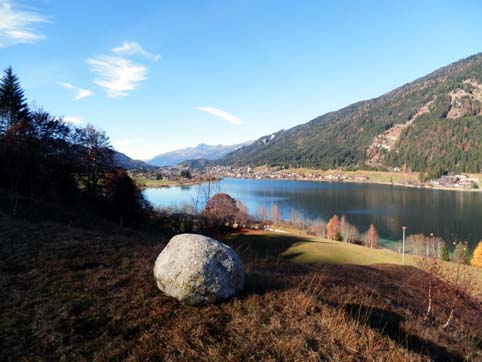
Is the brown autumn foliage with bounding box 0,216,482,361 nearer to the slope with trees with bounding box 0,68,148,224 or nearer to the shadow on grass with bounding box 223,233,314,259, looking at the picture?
the slope with trees with bounding box 0,68,148,224

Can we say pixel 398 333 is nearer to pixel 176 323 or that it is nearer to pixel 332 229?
pixel 176 323

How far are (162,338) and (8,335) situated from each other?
2245 millimetres

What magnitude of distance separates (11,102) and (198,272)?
43612mm

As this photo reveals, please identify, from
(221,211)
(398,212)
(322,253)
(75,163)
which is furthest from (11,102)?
(398,212)

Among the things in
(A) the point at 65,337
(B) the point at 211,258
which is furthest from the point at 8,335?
(B) the point at 211,258

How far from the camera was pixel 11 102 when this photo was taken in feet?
117

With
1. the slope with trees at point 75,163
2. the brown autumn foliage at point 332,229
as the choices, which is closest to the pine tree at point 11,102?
the slope with trees at point 75,163

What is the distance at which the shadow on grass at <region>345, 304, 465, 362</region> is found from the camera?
4551mm

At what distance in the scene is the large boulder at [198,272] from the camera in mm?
5094

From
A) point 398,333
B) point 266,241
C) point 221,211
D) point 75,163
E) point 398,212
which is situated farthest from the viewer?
point 398,212

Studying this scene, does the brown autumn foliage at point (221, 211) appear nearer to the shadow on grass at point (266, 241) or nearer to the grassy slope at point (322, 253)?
the shadow on grass at point (266, 241)

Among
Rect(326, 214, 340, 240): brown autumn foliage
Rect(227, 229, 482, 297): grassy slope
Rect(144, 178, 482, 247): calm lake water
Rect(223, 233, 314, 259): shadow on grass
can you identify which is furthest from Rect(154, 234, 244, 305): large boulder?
Rect(326, 214, 340, 240): brown autumn foliage

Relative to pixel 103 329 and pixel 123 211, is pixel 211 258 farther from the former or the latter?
pixel 123 211

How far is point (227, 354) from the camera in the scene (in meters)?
3.79
